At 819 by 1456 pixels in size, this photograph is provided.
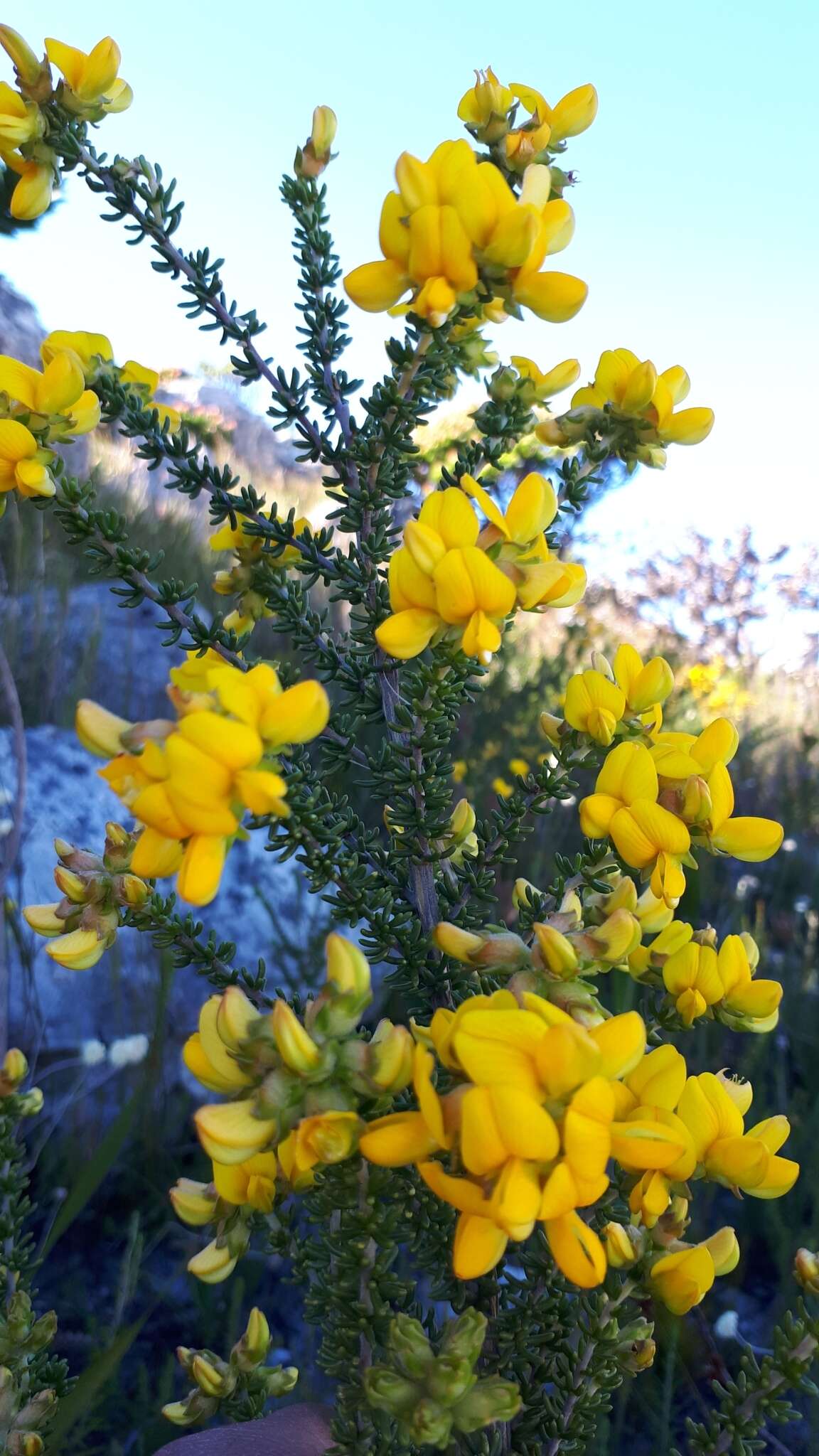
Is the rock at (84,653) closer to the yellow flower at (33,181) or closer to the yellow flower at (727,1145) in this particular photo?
the yellow flower at (33,181)

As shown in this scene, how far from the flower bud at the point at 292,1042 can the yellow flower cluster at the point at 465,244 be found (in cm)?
53

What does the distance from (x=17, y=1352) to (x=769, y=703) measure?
7501 millimetres

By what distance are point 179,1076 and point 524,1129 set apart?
2035 millimetres

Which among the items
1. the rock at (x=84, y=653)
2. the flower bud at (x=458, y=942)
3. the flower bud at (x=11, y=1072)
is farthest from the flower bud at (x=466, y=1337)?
the rock at (x=84, y=653)

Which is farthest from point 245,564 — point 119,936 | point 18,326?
point 18,326

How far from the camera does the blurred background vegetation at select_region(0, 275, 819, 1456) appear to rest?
62.6 inches

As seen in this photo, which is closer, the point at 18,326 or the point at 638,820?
the point at 638,820

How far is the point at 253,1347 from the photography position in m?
0.82

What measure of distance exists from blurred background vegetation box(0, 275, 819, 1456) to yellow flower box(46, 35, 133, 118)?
453 mm

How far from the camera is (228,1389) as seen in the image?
31.9 inches

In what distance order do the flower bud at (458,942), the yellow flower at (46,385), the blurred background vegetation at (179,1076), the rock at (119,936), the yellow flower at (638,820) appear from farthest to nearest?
the rock at (119,936) < the blurred background vegetation at (179,1076) < the yellow flower at (46,385) < the yellow flower at (638,820) < the flower bud at (458,942)

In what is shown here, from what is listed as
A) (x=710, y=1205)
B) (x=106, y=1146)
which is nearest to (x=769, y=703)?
(x=710, y=1205)

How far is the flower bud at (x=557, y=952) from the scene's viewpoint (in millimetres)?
576

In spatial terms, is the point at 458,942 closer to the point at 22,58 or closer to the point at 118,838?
the point at 118,838
